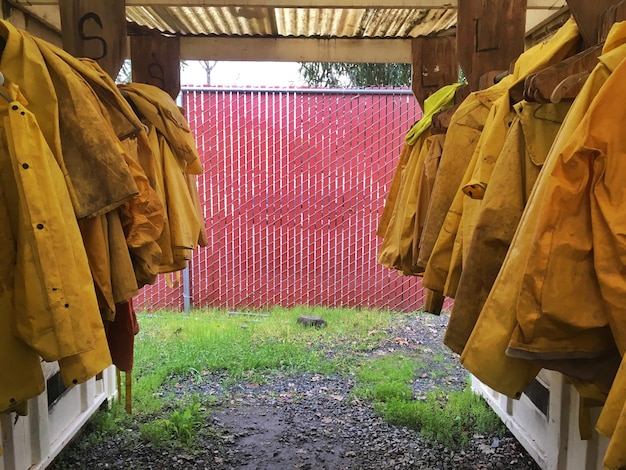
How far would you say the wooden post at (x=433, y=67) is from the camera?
3.39 meters

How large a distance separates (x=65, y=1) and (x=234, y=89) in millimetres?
3316

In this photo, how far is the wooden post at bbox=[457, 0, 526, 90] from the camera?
94.3 inches

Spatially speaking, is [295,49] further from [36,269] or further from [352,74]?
[352,74]

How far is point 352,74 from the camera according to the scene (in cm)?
1010

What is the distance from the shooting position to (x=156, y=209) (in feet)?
6.00

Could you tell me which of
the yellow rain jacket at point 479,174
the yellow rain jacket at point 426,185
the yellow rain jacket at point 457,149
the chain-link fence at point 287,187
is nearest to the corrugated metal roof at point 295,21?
the yellow rain jacket at point 426,185

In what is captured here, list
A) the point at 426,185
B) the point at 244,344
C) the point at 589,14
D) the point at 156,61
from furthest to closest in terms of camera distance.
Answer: the point at 244,344 < the point at 156,61 < the point at 426,185 < the point at 589,14

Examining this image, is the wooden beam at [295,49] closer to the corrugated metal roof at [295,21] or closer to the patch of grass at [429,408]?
the corrugated metal roof at [295,21]

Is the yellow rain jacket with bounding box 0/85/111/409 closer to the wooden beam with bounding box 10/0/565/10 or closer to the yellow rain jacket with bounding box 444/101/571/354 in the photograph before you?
the yellow rain jacket with bounding box 444/101/571/354

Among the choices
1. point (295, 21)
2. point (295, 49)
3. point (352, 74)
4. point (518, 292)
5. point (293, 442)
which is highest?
point (352, 74)

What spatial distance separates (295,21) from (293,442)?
267cm

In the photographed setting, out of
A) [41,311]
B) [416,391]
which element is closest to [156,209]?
[41,311]

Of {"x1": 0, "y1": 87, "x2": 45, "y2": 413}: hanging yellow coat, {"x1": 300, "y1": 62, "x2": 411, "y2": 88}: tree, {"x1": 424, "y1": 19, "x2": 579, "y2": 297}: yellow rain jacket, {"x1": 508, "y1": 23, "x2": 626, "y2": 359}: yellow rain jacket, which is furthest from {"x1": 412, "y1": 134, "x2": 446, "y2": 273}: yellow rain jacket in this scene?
{"x1": 300, "y1": 62, "x2": 411, "y2": 88}: tree

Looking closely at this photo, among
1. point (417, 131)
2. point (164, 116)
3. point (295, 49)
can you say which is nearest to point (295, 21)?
point (295, 49)
